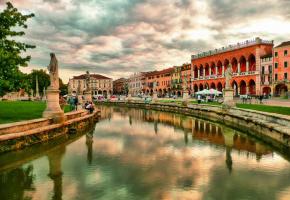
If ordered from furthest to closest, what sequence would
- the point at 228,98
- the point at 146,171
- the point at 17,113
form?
1. the point at 228,98
2. the point at 17,113
3. the point at 146,171

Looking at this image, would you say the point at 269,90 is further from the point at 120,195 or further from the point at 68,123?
the point at 120,195

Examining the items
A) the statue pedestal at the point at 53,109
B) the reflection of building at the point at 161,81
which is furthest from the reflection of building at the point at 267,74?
the statue pedestal at the point at 53,109

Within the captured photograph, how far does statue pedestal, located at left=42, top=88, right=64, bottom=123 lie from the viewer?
18562mm

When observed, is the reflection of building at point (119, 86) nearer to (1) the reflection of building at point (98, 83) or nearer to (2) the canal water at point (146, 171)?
(1) the reflection of building at point (98, 83)

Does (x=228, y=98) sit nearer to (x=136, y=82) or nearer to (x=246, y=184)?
(x=246, y=184)

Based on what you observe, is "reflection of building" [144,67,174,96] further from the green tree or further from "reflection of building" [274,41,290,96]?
the green tree

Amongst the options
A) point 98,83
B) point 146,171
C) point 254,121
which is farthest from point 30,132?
point 98,83

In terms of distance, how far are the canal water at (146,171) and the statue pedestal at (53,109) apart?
114 inches

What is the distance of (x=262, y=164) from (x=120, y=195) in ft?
19.2

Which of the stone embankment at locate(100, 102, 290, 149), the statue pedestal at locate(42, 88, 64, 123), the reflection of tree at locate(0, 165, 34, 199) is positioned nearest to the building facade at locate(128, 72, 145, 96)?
the stone embankment at locate(100, 102, 290, 149)

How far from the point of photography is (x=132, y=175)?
9.66 m

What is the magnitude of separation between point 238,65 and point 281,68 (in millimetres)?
9807

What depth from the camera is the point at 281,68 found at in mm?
65562

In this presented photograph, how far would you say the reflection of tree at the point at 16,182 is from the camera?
7953mm
